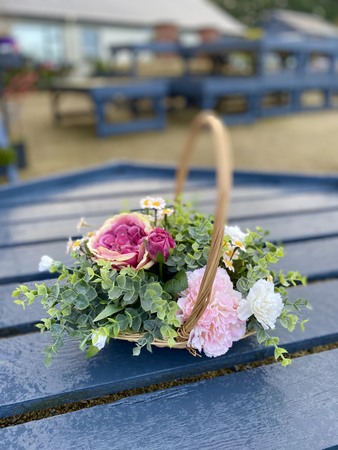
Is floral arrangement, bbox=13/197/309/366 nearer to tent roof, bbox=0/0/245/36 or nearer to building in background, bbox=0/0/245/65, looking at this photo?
building in background, bbox=0/0/245/65

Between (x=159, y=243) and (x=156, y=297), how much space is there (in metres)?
0.10

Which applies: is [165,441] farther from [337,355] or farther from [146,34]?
[146,34]

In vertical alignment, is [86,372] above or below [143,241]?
below

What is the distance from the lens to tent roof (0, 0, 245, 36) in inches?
494

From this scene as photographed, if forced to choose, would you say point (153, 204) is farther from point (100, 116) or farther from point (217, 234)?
point (100, 116)

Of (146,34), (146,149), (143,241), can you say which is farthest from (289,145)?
(146,34)

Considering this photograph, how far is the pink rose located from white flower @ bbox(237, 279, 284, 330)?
6.2 inches

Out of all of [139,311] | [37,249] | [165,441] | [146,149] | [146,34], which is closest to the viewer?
[165,441]

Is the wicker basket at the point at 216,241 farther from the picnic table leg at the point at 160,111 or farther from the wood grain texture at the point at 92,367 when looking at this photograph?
the picnic table leg at the point at 160,111

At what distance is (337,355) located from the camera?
82 cm

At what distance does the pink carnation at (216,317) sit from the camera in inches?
28.4

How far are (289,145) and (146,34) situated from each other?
1192 cm

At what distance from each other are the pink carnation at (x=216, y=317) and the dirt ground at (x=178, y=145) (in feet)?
11.9

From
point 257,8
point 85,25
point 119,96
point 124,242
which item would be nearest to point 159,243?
point 124,242
